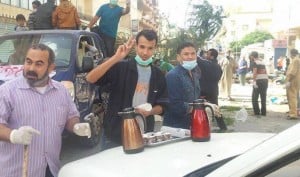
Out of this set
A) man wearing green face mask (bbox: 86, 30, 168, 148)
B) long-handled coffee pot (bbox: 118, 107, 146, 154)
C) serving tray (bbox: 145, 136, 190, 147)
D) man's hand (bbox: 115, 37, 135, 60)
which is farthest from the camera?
man wearing green face mask (bbox: 86, 30, 168, 148)

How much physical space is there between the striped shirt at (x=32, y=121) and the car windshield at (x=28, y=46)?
3.97 metres

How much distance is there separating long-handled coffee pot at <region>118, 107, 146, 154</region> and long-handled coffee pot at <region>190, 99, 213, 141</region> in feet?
1.15

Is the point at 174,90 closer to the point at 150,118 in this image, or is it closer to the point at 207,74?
the point at 150,118

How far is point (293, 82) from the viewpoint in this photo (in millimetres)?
12125

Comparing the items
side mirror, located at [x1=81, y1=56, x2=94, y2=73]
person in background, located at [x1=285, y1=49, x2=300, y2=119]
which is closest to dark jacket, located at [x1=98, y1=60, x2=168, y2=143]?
side mirror, located at [x1=81, y1=56, x2=94, y2=73]

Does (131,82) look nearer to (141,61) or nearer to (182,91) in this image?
(141,61)

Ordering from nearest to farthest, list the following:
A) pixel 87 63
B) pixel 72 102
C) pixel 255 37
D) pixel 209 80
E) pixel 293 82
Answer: pixel 72 102 < pixel 87 63 < pixel 209 80 < pixel 293 82 < pixel 255 37

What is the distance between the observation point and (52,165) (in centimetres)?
304

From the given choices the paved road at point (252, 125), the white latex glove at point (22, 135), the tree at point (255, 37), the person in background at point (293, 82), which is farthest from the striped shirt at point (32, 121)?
the tree at point (255, 37)

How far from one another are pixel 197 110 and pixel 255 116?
1006 cm

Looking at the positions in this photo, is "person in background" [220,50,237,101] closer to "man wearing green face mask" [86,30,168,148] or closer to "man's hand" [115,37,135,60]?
"man wearing green face mask" [86,30,168,148]

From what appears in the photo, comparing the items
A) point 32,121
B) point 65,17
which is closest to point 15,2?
point 65,17

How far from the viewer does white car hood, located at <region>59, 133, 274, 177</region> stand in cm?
214

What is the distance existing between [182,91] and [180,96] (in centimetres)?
5
